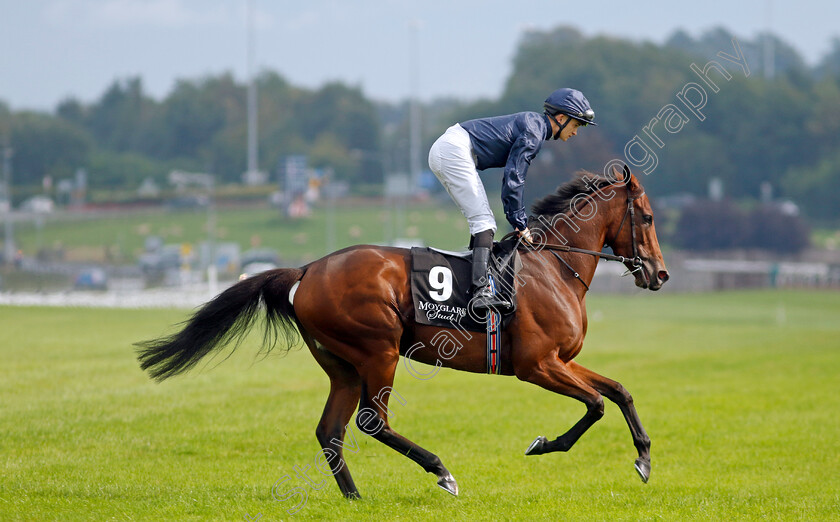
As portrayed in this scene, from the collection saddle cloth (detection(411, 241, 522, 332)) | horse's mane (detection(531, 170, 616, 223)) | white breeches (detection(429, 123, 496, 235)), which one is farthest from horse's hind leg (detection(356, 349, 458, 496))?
horse's mane (detection(531, 170, 616, 223))

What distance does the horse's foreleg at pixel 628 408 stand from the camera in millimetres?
7613

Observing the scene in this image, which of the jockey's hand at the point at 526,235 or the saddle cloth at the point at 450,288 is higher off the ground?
the jockey's hand at the point at 526,235

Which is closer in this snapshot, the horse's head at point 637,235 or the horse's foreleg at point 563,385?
the horse's foreleg at point 563,385

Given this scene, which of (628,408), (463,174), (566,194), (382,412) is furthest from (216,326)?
(628,408)

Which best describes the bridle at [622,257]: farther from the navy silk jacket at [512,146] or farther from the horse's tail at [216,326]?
the horse's tail at [216,326]

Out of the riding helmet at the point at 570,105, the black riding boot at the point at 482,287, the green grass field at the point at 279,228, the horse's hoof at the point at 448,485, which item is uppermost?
the riding helmet at the point at 570,105

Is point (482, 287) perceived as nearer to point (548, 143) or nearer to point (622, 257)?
point (622, 257)

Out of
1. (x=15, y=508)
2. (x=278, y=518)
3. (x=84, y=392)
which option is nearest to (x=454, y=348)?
(x=278, y=518)

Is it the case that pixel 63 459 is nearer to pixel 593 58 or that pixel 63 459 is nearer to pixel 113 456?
pixel 113 456

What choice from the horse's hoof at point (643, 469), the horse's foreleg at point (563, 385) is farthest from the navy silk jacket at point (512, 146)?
the horse's hoof at point (643, 469)

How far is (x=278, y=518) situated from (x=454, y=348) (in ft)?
6.18

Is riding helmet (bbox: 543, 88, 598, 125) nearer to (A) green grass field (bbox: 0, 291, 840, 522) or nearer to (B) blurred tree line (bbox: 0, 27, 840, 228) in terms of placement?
(A) green grass field (bbox: 0, 291, 840, 522)

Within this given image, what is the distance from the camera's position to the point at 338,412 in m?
7.82

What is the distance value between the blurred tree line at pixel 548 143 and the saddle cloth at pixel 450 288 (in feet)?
225
